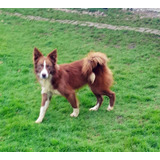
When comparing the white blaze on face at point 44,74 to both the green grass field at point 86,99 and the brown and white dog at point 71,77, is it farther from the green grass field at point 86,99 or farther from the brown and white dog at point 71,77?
the green grass field at point 86,99

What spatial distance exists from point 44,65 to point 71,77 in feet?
2.64

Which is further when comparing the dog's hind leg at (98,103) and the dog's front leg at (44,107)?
the dog's hind leg at (98,103)

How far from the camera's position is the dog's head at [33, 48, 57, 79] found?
16.0 ft

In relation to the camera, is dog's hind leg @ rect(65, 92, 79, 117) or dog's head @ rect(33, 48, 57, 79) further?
dog's hind leg @ rect(65, 92, 79, 117)

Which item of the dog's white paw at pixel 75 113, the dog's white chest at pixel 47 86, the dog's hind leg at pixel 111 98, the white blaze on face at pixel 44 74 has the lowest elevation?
the dog's white paw at pixel 75 113

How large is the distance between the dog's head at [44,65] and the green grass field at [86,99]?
103cm

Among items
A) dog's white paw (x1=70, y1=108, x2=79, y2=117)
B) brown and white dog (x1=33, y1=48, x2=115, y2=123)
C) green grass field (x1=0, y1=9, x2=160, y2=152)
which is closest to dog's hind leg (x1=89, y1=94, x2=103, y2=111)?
brown and white dog (x1=33, y1=48, x2=115, y2=123)

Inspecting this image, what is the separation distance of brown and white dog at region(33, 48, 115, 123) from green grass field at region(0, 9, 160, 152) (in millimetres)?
356

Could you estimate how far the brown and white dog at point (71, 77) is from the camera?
5.04 metres

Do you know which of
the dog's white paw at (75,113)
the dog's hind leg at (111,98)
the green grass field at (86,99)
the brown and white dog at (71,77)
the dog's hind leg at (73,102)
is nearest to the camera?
the green grass field at (86,99)

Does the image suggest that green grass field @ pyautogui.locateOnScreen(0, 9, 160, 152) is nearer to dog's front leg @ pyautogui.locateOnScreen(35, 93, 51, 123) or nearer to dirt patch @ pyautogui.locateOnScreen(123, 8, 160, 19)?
dog's front leg @ pyautogui.locateOnScreen(35, 93, 51, 123)

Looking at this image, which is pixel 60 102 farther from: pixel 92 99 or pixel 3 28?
pixel 3 28

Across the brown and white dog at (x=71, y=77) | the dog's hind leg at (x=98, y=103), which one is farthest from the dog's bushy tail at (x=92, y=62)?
the dog's hind leg at (x=98, y=103)

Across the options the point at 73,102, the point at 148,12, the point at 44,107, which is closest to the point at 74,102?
the point at 73,102
